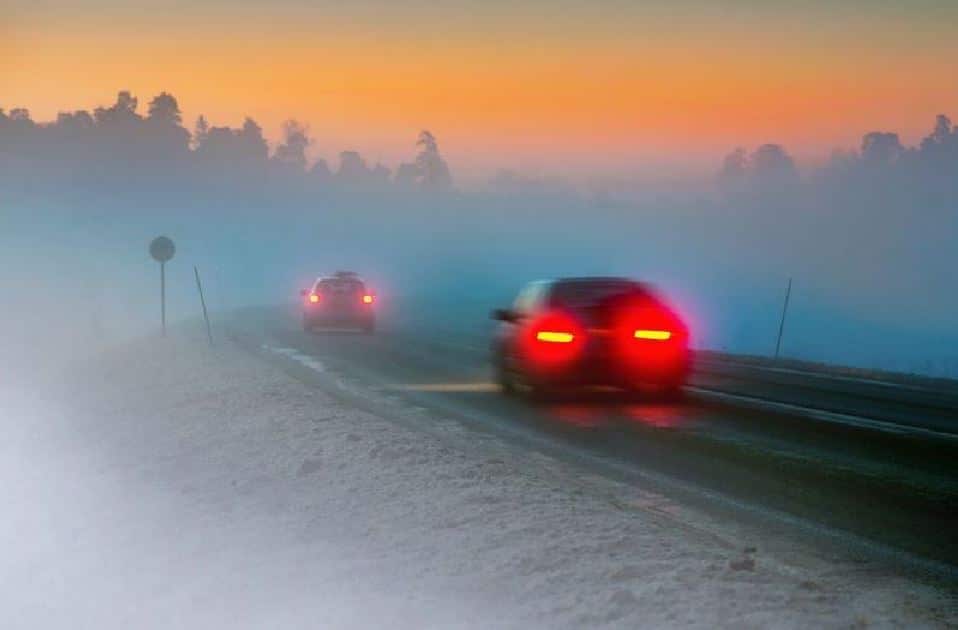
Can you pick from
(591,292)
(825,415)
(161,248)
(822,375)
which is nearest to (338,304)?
(161,248)

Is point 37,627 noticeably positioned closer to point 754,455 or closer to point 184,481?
point 184,481

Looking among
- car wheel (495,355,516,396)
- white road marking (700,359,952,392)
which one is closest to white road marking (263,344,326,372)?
car wheel (495,355,516,396)

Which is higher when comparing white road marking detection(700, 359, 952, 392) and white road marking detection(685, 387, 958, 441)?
white road marking detection(700, 359, 952, 392)

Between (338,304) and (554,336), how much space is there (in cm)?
2190

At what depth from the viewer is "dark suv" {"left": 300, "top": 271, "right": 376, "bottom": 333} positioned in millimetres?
40656

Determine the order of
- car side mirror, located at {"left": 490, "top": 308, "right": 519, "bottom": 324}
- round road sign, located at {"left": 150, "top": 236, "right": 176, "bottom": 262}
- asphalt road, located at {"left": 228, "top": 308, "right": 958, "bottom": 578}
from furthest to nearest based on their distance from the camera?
round road sign, located at {"left": 150, "top": 236, "right": 176, "bottom": 262}, car side mirror, located at {"left": 490, "top": 308, "right": 519, "bottom": 324}, asphalt road, located at {"left": 228, "top": 308, "right": 958, "bottom": 578}

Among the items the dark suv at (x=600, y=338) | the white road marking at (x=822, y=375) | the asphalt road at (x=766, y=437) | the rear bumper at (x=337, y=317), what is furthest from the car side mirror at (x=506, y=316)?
the rear bumper at (x=337, y=317)

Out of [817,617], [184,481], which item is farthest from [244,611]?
[184,481]

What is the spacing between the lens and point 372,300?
41156mm

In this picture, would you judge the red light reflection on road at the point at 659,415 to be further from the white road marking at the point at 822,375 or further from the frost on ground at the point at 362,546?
the white road marking at the point at 822,375

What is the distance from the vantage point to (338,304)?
40719 mm

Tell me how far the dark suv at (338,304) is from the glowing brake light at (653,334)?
22066 mm

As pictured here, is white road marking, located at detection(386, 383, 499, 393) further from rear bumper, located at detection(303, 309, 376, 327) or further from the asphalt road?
rear bumper, located at detection(303, 309, 376, 327)

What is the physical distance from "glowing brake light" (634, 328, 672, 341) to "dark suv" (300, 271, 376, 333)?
2207 centimetres
